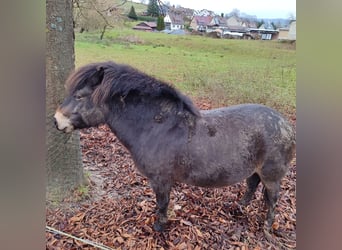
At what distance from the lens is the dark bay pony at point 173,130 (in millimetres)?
1276

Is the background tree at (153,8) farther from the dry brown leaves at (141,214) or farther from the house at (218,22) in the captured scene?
the dry brown leaves at (141,214)

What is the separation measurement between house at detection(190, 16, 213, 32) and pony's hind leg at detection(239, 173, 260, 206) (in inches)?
23.3

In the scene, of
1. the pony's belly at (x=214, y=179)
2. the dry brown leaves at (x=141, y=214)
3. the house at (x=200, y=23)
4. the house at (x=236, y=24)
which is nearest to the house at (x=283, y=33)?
the house at (x=236, y=24)

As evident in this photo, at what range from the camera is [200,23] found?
130 centimetres

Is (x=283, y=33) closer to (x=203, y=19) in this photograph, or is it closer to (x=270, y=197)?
(x=203, y=19)

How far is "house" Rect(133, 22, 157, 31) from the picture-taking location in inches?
51.4

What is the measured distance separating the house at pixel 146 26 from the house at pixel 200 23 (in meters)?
0.14

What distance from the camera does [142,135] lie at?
1310 millimetres

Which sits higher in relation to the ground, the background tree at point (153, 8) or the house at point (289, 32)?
the background tree at point (153, 8)

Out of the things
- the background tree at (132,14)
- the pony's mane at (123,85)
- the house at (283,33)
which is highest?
the background tree at (132,14)

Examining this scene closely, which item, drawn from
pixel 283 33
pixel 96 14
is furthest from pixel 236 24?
pixel 96 14
